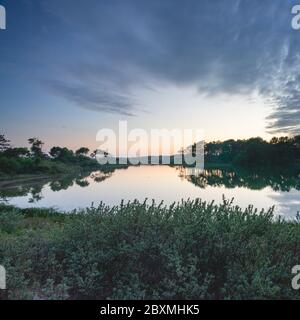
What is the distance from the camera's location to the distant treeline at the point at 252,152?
57472 mm

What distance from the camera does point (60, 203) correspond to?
24.5 meters

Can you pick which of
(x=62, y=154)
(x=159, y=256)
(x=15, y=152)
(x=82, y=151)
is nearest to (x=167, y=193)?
(x=159, y=256)

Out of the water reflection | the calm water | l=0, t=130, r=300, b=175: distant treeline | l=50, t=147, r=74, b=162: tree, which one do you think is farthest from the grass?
l=50, t=147, r=74, b=162: tree

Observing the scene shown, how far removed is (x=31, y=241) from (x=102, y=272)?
44.5 inches

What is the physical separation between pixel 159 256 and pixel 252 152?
57480 millimetres

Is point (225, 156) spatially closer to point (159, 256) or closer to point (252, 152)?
point (252, 152)

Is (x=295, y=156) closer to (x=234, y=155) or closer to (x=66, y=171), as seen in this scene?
Answer: (x=234, y=155)

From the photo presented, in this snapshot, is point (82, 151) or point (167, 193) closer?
point (167, 193)

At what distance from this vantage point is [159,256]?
11.2ft

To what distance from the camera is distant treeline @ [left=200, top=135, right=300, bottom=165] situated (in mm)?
57472

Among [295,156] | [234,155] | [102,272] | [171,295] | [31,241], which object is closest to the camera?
[171,295]

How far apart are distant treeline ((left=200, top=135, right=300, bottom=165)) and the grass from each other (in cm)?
5271

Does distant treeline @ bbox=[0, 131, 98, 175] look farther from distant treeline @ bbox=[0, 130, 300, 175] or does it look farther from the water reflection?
the water reflection
